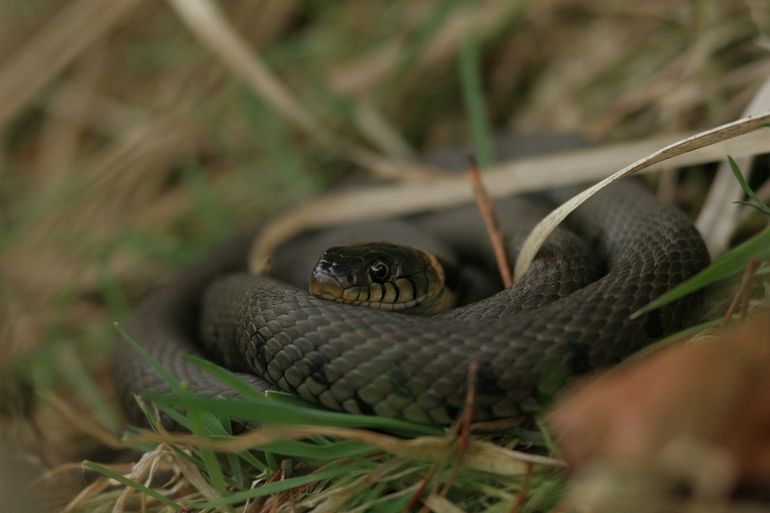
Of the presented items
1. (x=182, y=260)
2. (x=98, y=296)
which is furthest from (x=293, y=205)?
(x=98, y=296)

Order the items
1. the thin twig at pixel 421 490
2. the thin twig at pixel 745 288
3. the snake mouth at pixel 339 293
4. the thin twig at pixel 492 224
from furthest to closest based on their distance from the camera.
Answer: the thin twig at pixel 492 224 → the snake mouth at pixel 339 293 → the thin twig at pixel 421 490 → the thin twig at pixel 745 288

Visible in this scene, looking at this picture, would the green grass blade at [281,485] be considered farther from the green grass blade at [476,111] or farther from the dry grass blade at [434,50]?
the dry grass blade at [434,50]

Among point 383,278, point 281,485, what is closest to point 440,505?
point 281,485

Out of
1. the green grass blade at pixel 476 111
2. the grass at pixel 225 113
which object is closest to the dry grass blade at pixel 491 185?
the green grass blade at pixel 476 111

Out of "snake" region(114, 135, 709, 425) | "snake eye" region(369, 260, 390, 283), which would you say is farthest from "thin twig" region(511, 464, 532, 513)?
"snake eye" region(369, 260, 390, 283)

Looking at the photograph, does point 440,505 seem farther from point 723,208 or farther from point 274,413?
point 723,208

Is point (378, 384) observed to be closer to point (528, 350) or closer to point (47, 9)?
point (528, 350)

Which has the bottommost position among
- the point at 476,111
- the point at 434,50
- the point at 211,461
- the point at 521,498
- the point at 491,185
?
the point at 521,498

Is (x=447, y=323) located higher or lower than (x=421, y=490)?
higher
